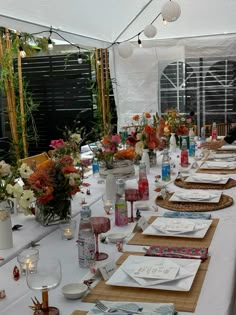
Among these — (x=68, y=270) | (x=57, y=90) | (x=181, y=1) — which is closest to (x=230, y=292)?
(x=68, y=270)

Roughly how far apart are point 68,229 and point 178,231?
466 millimetres

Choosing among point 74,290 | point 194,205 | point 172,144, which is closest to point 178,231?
point 194,205

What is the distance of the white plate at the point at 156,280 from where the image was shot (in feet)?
4.27

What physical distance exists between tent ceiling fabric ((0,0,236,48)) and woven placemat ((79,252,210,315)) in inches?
107

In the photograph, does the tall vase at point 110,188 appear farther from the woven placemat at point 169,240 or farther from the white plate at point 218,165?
the white plate at point 218,165

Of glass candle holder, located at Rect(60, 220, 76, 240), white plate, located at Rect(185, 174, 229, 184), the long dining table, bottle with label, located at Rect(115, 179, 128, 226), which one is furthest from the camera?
white plate, located at Rect(185, 174, 229, 184)

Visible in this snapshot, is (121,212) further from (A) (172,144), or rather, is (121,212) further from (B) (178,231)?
(A) (172,144)

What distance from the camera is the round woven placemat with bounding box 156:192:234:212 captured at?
2188mm

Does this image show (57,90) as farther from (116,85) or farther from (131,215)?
(131,215)

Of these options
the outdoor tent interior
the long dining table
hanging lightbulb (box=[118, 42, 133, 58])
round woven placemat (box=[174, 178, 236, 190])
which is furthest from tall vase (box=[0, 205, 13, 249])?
hanging lightbulb (box=[118, 42, 133, 58])

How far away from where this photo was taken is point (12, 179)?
1.86 meters

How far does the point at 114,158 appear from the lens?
269 cm

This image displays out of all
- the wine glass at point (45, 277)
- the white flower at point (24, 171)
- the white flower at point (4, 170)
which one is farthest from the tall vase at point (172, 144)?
the wine glass at point (45, 277)

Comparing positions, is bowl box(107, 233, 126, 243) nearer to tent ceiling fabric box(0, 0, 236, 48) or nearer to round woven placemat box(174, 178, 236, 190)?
round woven placemat box(174, 178, 236, 190)
